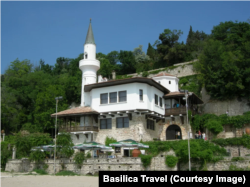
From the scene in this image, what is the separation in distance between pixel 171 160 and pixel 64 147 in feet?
38.3

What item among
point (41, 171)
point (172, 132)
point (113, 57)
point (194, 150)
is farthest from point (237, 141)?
point (113, 57)

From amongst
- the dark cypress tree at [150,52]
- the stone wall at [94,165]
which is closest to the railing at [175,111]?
the stone wall at [94,165]

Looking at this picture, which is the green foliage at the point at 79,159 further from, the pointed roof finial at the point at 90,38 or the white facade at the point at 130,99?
the pointed roof finial at the point at 90,38

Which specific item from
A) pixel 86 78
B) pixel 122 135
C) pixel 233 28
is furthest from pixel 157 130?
pixel 233 28

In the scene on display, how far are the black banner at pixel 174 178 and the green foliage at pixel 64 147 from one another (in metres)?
20.1

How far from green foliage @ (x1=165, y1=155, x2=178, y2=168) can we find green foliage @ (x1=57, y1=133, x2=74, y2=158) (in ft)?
34.4

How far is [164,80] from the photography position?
41.8 meters

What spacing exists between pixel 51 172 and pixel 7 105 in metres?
23.5

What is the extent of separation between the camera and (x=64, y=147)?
31.2 m

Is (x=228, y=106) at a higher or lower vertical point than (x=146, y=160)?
higher

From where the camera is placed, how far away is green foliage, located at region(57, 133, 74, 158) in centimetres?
3095

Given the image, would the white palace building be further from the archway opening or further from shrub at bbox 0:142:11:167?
shrub at bbox 0:142:11:167

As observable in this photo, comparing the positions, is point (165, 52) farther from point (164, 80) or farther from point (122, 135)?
point (122, 135)

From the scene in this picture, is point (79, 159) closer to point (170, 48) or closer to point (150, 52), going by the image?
point (170, 48)
